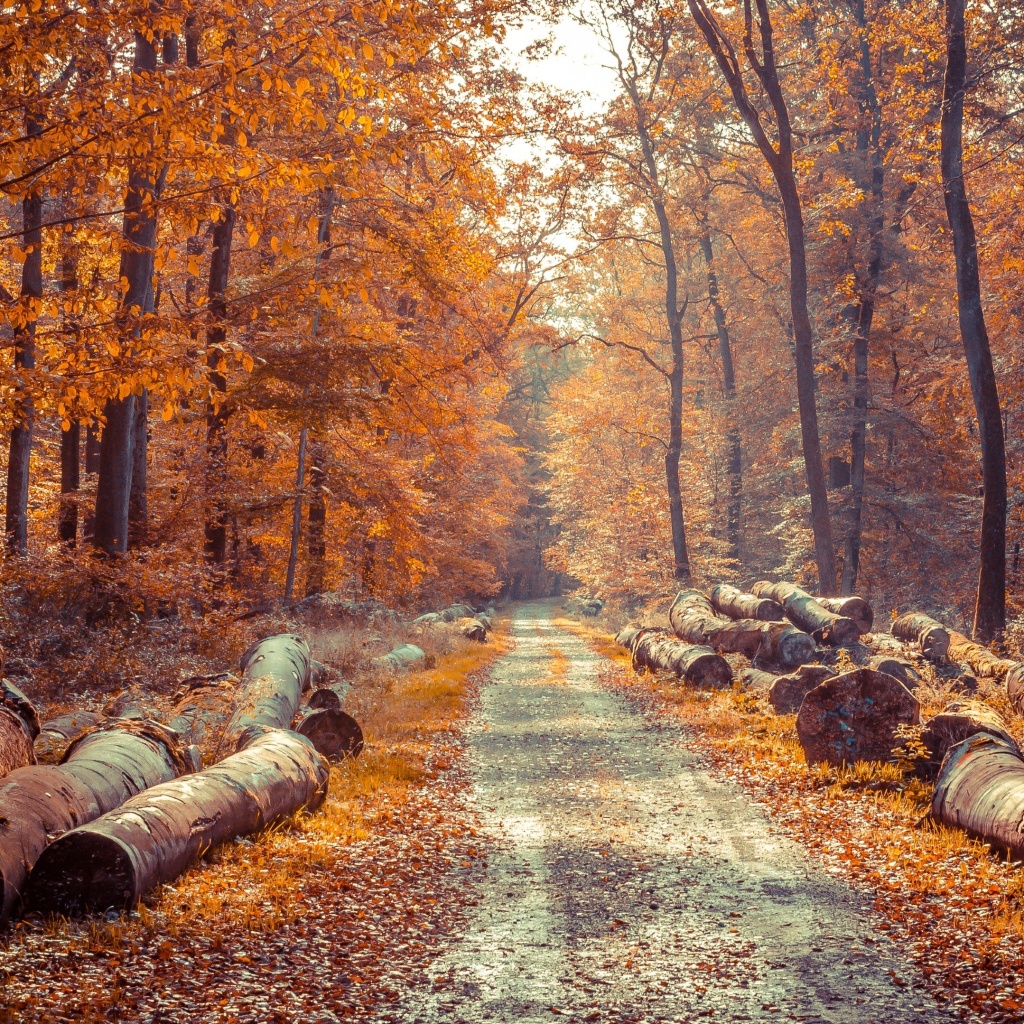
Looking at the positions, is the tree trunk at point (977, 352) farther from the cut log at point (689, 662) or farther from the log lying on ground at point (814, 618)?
the cut log at point (689, 662)

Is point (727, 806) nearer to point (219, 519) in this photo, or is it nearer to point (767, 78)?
point (219, 519)

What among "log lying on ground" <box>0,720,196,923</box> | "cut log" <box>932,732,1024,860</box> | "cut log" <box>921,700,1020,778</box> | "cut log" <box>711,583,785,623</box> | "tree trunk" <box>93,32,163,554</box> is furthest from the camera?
"cut log" <box>711,583,785,623</box>

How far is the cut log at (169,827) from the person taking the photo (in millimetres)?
5449

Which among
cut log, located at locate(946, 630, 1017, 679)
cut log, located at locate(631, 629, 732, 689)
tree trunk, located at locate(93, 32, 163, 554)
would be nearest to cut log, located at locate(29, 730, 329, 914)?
tree trunk, located at locate(93, 32, 163, 554)

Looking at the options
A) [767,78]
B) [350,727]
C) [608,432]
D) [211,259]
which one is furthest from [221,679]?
[608,432]

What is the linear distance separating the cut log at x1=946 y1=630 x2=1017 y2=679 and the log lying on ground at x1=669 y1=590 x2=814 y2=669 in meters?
2.24

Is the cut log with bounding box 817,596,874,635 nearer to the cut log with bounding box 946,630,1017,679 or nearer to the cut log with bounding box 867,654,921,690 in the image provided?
the cut log with bounding box 946,630,1017,679

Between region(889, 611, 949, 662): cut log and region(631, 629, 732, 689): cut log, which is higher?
region(889, 611, 949, 662): cut log

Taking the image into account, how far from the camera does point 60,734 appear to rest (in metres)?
8.74

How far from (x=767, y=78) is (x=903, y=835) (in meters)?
15.3

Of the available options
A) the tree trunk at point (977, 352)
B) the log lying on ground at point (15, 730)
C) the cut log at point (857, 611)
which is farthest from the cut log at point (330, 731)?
the tree trunk at point (977, 352)

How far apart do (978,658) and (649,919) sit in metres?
10.3

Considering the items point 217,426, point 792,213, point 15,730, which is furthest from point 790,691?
point 217,426

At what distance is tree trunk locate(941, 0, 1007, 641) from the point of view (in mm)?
15797
